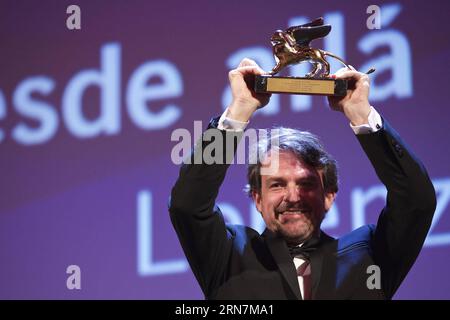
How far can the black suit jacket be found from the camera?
2168mm

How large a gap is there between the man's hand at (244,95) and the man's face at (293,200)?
0.22 m

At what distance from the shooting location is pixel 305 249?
2.29 m

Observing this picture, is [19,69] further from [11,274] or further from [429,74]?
[429,74]

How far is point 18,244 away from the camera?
3750 mm

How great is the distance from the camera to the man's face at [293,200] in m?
2.30

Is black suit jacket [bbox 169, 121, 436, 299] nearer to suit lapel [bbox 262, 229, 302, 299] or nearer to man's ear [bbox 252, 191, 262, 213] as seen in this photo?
suit lapel [bbox 262, 229, 302, 299]

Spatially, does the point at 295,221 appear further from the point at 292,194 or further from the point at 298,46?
the point at 298,46

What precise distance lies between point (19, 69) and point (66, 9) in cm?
36

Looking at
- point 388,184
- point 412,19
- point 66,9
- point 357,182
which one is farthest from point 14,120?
point 388,184

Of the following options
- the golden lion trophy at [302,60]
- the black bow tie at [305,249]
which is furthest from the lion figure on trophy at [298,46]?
the black bow tie at [305,249]
